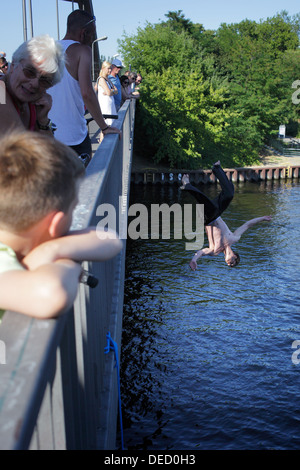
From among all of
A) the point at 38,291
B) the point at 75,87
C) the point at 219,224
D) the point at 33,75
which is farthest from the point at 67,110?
the point at 38,291

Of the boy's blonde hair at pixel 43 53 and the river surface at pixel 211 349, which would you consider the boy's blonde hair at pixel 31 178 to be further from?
the river surface at pixel 211 349

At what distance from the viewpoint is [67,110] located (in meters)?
4.93

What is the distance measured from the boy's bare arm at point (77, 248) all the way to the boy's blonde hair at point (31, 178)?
0.10m

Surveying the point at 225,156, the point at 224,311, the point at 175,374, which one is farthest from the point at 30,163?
the point at 225,156

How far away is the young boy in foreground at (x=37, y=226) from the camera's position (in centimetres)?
132

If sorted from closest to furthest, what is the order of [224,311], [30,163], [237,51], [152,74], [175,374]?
[30,163]
[175,374]
[224,311]
[152,74]
[237,51]

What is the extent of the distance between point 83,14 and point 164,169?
108 feet

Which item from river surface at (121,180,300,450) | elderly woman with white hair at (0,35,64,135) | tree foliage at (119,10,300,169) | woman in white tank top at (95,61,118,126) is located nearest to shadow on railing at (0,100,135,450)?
elderly woman with white hair at (0,35,64,135)

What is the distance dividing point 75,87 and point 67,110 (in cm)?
Result: 21

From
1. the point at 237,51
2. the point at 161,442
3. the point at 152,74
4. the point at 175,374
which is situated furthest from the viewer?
the point at 237,51

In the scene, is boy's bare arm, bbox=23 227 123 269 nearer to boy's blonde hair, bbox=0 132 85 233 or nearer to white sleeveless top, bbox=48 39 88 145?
boy's blonde hair, bbox=0 132 85 233

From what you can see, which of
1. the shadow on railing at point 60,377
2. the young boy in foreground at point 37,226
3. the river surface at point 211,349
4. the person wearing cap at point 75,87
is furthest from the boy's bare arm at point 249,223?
the young boy in foreground at point 37,226

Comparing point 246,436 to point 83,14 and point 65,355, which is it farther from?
point 65,355

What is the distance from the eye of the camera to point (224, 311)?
16.5m
